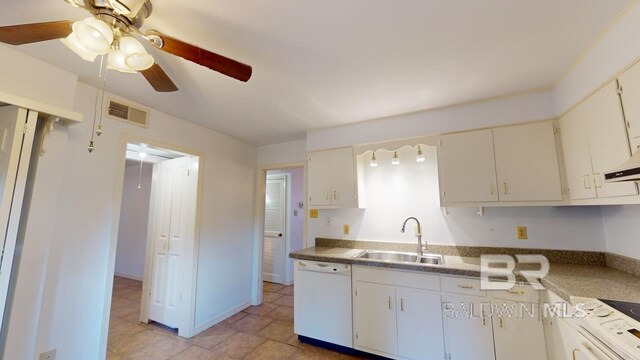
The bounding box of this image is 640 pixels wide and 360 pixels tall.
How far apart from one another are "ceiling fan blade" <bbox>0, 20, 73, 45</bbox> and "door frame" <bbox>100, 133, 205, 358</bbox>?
4.07 ft

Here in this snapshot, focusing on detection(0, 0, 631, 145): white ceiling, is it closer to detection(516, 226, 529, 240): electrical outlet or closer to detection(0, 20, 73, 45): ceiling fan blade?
detection(0, 20, 73, 45): ceiling fan blade

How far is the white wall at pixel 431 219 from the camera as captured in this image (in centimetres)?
216

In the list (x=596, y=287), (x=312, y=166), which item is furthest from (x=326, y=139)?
(x=596, y=287)

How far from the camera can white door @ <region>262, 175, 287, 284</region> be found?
4727 millimetres

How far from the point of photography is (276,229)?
4809mm

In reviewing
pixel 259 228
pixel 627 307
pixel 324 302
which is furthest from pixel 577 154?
pixel 259 228

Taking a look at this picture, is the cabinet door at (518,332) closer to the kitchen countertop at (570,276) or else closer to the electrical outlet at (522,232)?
the kitchen countertop at (570,276)

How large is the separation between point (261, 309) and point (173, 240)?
5.07 ft

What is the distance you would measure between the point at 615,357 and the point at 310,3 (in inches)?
85.1

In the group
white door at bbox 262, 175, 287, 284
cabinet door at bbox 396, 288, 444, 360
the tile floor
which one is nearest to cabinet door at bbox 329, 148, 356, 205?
cabinet door at bbox 396, 288, 444, 360

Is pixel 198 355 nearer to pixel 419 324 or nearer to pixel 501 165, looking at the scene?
pixel 419 324

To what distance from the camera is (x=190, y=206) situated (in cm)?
294

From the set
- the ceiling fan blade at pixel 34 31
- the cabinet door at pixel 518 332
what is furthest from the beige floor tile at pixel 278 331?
the ceiling fan blade at pixel 34 31

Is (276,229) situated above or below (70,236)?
below
